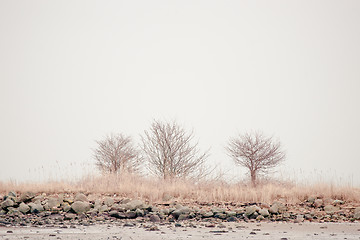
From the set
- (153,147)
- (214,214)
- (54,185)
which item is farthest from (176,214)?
(153,147)

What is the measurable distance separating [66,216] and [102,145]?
20091 mm

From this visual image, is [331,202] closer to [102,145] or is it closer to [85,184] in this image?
[85,184]

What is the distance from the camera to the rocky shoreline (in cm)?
1070

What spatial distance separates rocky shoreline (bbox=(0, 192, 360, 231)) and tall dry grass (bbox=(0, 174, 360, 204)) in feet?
2.87

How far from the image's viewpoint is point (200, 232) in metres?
8.91

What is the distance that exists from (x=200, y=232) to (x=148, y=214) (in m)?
3.33

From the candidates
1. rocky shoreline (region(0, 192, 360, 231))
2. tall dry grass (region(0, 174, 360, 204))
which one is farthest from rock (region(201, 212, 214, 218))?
tall dry grass (region(0, 174, 360, 204))

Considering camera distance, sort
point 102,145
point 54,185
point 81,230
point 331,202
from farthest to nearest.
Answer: point 102,145 < point 54,185 < point 331,202 < point 81,230

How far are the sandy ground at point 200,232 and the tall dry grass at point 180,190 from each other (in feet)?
14.4

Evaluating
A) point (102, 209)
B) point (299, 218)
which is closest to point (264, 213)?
point (299, 218)

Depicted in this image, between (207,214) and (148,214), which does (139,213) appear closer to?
(148,214)

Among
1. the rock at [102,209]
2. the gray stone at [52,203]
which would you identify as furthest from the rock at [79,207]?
the gray stone at [52,203]

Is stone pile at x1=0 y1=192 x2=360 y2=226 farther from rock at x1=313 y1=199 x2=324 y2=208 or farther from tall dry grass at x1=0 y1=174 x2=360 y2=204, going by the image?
tall dry grass at x1=0 y1=174 x2=360 y2=204

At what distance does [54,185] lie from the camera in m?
16.6
